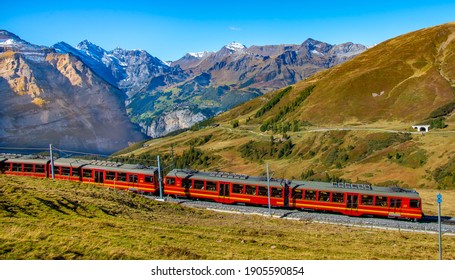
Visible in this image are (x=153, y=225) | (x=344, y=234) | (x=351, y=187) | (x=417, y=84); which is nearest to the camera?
(x=153, y=225)

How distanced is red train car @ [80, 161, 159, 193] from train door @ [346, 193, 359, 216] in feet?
88.1

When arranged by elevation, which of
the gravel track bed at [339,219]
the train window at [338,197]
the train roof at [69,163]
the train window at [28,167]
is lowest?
the gravel track bed at [339,219]

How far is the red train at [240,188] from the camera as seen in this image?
48.2 meters

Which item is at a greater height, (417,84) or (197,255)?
(417,84)

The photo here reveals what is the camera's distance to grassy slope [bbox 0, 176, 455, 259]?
65.9ft

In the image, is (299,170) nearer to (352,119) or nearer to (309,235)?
(352,119)

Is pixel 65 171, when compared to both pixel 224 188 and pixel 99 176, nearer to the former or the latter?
pixel 99 176

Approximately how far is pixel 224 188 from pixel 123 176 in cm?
1533

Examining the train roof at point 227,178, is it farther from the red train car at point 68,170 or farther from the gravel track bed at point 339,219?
the red train car at point 68,170

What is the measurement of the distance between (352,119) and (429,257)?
133971 mm

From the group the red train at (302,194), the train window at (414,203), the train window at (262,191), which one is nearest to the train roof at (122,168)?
the red train at (302,194)

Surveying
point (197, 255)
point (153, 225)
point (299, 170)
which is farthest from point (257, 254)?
point (299, 170)

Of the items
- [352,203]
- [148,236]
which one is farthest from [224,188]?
[148,236]

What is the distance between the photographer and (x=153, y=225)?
30.7 m
